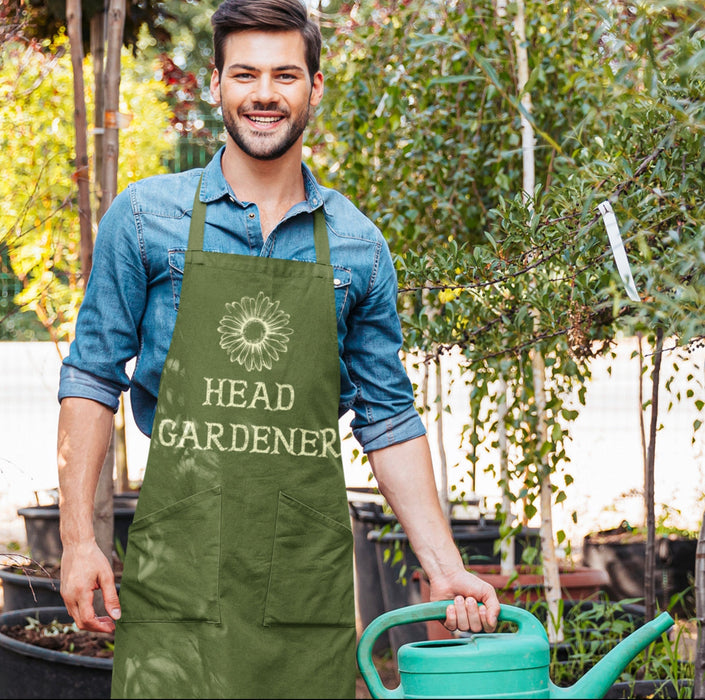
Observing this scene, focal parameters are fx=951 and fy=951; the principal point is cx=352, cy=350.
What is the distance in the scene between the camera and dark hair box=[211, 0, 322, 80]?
158 centimetres

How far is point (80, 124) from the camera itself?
9.57 feet

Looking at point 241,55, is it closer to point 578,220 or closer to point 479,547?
point 578,220

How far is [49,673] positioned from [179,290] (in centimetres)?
139

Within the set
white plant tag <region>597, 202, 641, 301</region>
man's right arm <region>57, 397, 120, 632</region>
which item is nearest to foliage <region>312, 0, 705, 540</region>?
white plant tag <region>597, 202, 641, 301</region>

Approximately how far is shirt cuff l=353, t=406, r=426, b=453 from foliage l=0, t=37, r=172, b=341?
3.45 ft

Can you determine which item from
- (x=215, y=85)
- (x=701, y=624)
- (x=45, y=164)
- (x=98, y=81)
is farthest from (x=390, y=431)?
(x=98, y=81)

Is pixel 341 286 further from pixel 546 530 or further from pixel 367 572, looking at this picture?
pixel 367 572

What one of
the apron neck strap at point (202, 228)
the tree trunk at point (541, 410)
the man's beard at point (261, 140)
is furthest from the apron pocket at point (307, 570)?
the tree trunk at point (541, 410)

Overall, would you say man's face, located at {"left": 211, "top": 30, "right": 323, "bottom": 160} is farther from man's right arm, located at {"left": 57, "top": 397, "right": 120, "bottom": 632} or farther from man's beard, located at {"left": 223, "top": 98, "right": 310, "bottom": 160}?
man's right arm, located at {"left": 57, "top": 397, "right": 120, "bottom": 632}

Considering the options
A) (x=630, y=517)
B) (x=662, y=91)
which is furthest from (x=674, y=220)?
(x=630, y=517)

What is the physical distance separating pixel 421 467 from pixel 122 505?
9.19 ft

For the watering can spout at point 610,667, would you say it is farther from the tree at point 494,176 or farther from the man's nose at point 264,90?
the man's nose at point 264,90

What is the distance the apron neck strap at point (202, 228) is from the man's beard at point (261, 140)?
0.10 metres

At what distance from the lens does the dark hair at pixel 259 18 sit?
1.58 m
